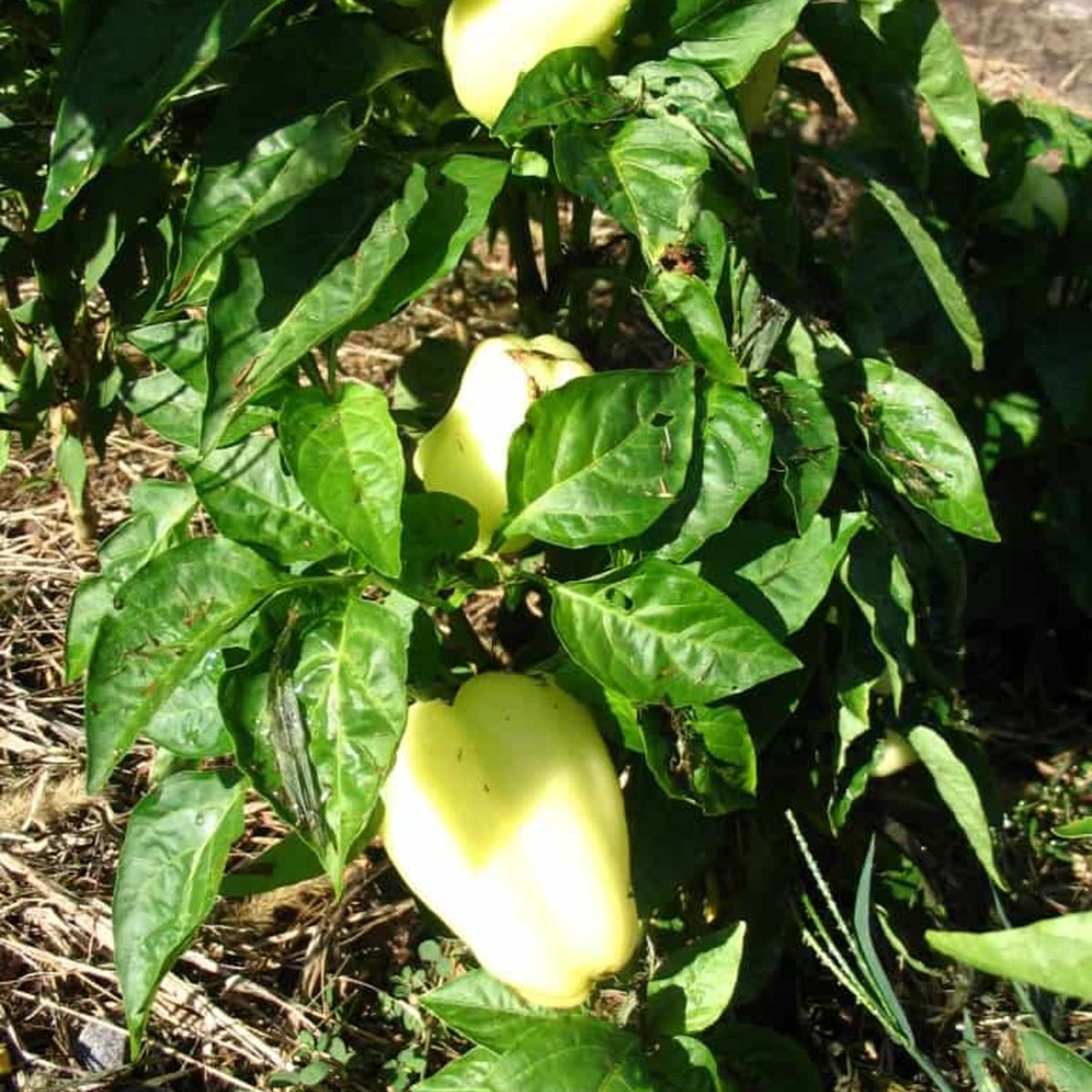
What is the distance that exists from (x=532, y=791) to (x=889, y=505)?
0.44 m

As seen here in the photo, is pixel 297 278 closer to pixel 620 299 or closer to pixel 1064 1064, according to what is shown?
pixel 620 299

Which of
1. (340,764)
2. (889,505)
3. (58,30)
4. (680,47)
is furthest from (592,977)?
(58,30)

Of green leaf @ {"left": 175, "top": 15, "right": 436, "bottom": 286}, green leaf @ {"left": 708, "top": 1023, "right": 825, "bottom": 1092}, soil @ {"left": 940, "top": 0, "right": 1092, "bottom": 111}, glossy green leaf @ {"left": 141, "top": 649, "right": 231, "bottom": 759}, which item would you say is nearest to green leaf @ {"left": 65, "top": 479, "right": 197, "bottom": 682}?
glossy green leaf @ {"left": 141, "top": 649, "right": 231, "bottom": 759}

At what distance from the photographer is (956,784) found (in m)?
1.27

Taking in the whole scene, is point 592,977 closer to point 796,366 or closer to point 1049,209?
point 796,366

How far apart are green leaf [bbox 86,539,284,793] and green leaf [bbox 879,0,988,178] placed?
63 cm

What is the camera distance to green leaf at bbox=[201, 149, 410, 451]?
34.1 inches

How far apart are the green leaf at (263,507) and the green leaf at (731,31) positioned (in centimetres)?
42

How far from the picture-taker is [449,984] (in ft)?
3.75

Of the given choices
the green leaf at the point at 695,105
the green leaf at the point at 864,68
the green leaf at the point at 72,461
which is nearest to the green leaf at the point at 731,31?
the green leaf at the point at 695,105

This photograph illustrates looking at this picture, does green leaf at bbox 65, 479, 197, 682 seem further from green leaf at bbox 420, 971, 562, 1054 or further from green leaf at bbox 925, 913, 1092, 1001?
green leaf at bbox 925, 913, 1092, 1001

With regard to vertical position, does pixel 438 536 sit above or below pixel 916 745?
above

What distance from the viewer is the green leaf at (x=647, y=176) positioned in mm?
927

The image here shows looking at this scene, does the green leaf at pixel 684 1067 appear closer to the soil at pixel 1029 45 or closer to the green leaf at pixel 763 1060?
the green leaf at pixel 763 1060
